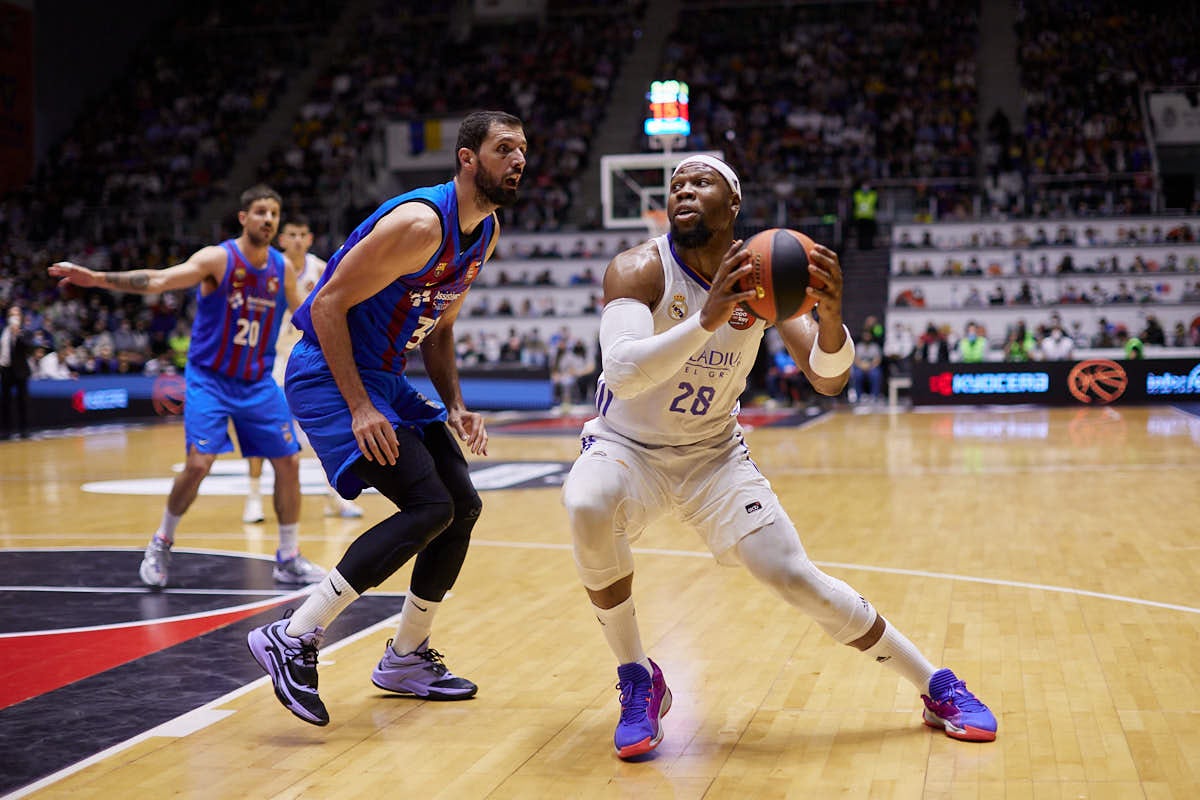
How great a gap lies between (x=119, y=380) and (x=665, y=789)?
62.4 ft

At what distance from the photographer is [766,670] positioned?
15.9 ft

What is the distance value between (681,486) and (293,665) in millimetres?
1395

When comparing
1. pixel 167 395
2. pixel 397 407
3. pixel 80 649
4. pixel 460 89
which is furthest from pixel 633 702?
pixel 460 89

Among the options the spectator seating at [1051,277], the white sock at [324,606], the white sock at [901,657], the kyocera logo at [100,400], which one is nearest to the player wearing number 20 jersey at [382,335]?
the white sock at [324,606]

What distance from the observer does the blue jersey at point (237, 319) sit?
6.82 metres

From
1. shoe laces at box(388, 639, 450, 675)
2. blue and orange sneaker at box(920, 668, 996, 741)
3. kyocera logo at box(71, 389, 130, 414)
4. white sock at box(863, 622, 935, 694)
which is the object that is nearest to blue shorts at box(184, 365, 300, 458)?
shoe laces at box(388, 639, 450, 675)

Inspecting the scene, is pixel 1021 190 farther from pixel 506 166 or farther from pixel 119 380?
pixel 506 166

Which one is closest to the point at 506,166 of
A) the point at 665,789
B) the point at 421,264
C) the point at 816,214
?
the point at 421,264

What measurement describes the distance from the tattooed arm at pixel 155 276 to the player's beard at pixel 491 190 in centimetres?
255

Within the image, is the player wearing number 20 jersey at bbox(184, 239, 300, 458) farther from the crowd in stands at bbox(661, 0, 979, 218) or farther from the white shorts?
the crowd in stands at bbox(661, 0, 979, 218)

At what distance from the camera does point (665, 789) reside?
3506 mm

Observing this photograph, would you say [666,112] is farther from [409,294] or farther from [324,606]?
[324,606]

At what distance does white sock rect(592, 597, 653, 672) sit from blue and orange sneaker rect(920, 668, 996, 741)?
0.91 m

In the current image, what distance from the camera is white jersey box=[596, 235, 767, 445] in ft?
13.3
